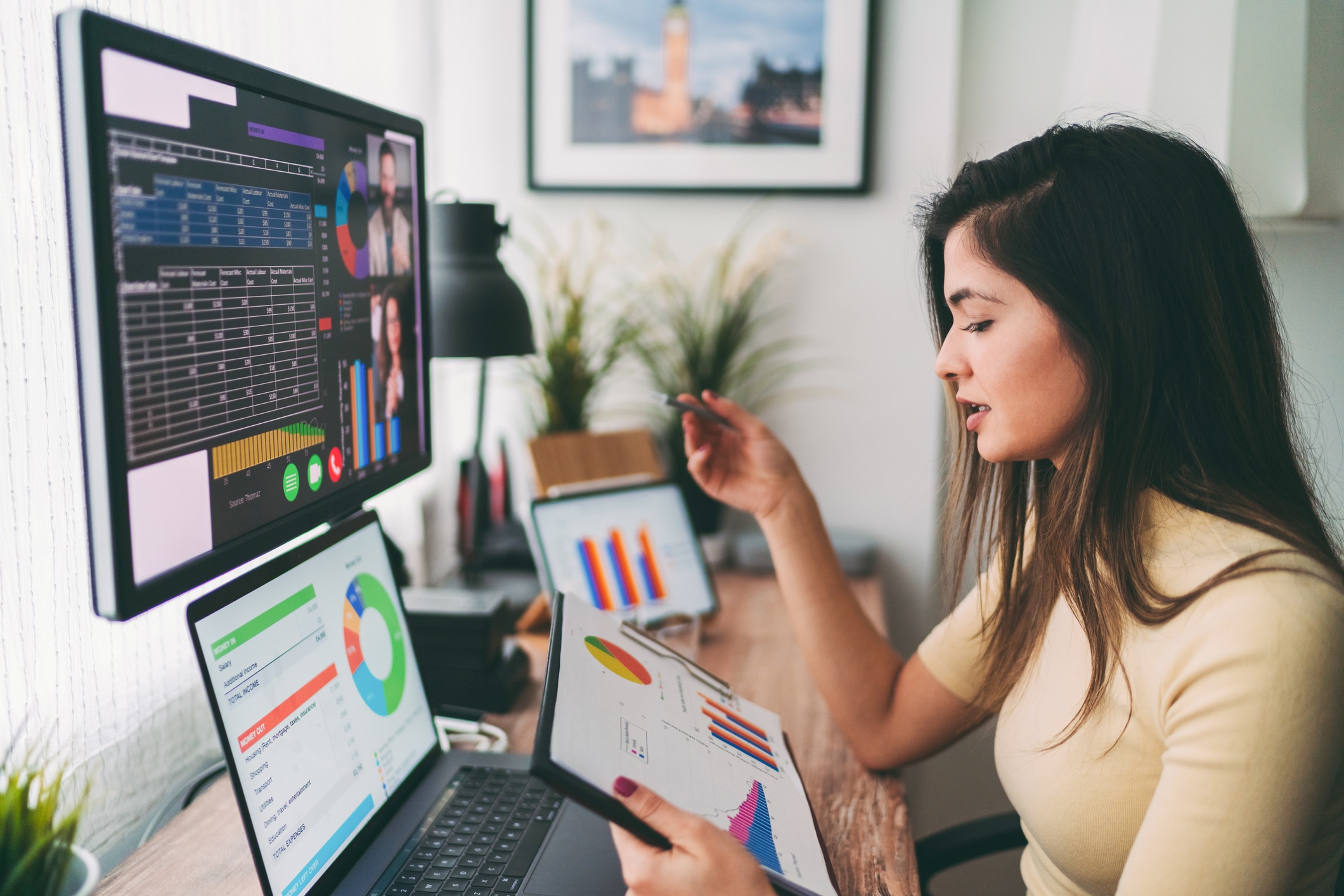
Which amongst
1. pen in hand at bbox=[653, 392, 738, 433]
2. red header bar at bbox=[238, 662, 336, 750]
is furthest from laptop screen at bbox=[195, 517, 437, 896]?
pen in hand at bbox=[653, 392, 738, 433]

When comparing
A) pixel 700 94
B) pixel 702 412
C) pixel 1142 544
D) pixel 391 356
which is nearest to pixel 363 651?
pixel 391 356

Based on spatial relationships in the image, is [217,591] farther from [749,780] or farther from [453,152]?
[453,152]

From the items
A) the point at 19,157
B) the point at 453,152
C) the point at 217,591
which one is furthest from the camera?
the point at 453,152

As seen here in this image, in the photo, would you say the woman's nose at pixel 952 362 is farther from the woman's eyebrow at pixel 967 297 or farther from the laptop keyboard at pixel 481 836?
the laptop keyboard at pixel 481 836

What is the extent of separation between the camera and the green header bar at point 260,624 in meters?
0.64

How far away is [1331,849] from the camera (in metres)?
0.79

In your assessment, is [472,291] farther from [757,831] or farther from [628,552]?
[757,831]

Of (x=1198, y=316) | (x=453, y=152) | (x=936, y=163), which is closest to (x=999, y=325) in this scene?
(x=1198, y=316)

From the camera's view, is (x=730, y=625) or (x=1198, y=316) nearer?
(x=1198, y=316)

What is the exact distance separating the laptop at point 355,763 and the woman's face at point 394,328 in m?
0.18

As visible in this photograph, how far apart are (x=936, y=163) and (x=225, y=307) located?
152cm

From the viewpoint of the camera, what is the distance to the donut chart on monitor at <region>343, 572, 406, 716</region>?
2.68ft

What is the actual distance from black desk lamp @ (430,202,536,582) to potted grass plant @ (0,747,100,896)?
0.85 meters

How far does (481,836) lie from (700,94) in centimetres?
152
